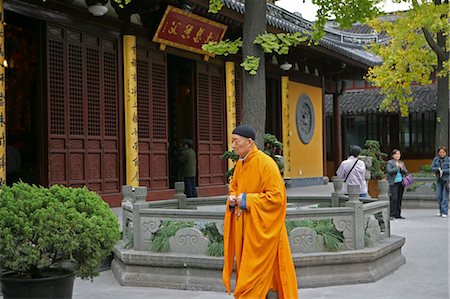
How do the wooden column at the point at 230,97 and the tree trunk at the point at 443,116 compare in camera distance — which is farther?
the tree trunk at the point at 443,116

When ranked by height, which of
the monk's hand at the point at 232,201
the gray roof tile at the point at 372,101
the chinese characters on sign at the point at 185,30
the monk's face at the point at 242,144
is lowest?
the monk's hand at the point at 232,201

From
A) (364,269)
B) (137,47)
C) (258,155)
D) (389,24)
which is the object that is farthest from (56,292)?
(389,24)

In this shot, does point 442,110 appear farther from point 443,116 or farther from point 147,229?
point 147,229

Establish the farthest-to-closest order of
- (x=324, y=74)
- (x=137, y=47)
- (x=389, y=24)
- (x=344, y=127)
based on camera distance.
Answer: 1. (x=344, y=127)
2. (x=324, y=74)
3. (x=389, y=24)
4. (x=137, y=47)

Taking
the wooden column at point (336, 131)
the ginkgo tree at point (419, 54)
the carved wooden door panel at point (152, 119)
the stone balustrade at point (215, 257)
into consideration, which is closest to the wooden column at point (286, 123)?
the ginkgo tree at point (419, 54)

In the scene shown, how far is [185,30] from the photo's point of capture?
13297mm

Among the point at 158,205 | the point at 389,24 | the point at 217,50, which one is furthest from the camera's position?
the point at 389,24

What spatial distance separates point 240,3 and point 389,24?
6.95 metres

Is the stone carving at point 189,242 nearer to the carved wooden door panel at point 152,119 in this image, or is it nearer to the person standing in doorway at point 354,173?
the person standing in doorway at point 354,173

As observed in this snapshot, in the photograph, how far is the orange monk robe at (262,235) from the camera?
4922 millimetres

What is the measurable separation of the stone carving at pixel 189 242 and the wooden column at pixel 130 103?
5.78 m

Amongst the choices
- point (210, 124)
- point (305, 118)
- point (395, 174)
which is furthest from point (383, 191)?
point (305, 118)

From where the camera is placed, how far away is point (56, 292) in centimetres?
474

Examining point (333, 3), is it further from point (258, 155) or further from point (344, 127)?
point (344, 127)
